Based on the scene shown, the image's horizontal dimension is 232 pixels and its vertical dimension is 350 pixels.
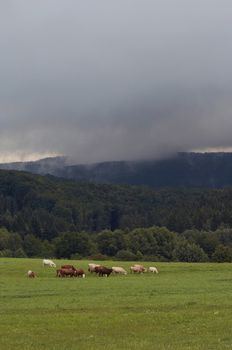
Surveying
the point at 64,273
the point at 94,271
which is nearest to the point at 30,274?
the point at 64,273

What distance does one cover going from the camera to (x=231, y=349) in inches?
789

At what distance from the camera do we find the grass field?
2311 centimetres

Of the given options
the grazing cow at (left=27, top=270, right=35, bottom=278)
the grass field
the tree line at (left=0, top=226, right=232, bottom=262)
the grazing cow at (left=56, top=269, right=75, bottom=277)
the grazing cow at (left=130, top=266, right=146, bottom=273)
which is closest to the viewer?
the grass field

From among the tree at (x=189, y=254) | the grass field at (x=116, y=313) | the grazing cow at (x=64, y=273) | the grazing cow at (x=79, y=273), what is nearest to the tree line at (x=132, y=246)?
the tree at (x=189, y=254)

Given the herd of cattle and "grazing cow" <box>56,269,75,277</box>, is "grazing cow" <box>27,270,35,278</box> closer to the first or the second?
the herd of cattle

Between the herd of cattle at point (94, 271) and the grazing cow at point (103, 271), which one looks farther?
the grazing cow at point (103, 271)

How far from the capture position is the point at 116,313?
102 ft

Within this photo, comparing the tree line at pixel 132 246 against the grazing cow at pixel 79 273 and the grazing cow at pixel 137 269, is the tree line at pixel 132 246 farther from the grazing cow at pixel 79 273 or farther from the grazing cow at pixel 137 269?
the grazing cow at pixel 79 273

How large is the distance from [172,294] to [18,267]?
989 inches

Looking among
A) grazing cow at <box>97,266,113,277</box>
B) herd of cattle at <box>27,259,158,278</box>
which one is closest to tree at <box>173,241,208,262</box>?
herd of cattle at <box>27,259,158,278</box>

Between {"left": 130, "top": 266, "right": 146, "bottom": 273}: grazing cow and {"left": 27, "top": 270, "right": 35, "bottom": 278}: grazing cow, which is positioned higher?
{"left": 27, "top": 270, "right": 35, "bottom": 278}: grazing cow

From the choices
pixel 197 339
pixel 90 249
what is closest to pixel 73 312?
pixel 197 339

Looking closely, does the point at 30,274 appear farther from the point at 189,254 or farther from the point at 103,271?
the point at 189,254

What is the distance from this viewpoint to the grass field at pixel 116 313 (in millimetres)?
23109
